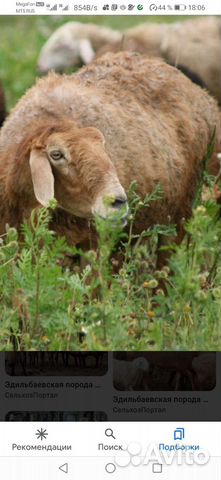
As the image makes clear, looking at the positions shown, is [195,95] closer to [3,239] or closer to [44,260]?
[3,239]

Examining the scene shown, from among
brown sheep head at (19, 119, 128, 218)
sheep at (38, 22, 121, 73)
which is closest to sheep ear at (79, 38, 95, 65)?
sheep at (38, 22, 121, 73)

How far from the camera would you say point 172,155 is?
8.08m

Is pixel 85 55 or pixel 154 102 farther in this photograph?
pixel 85 55

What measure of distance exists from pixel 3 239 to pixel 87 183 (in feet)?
2.57

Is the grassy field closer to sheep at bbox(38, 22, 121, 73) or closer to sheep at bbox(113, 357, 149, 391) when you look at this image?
sheep at bbox(113, 357, 149, 391)

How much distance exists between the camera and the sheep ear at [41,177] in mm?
6895

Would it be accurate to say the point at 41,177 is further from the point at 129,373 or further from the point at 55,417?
the point at 55,417

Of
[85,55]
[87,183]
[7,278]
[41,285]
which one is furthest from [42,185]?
[85,55]

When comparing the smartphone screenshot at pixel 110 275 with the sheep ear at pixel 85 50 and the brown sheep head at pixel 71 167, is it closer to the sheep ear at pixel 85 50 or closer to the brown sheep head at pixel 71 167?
the brown sheep head at pixel 71 167

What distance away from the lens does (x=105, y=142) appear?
742 cm

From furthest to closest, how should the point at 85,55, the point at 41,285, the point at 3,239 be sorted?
the point at 85,55
the point at 3,239
the point at 41,285

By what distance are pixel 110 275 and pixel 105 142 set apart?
1333 mm
